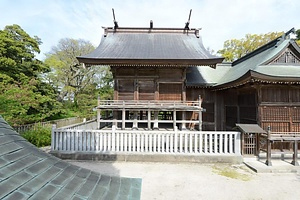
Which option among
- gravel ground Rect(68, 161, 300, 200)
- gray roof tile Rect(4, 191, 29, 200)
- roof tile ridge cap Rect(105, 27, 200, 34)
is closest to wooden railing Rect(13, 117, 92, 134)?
gravel ground Rect(68, 161, 300, 200)

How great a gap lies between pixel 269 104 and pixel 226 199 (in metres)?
5.60

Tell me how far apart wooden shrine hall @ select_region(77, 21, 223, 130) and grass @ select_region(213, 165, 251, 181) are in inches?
153

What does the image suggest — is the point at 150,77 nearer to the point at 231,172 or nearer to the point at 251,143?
the point at 251,143

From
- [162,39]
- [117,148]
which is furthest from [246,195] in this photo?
[162,39]

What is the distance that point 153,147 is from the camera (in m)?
6.57

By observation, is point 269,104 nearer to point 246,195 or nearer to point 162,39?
point 246,195

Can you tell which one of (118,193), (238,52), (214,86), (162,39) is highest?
Result: (238,52)

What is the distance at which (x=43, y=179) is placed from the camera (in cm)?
123

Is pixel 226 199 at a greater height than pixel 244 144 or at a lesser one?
lesser

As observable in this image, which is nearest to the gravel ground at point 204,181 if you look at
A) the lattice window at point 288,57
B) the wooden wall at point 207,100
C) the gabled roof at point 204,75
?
the wooden wall at point 207,100

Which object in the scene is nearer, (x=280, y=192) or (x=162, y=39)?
(x=280, y=192)

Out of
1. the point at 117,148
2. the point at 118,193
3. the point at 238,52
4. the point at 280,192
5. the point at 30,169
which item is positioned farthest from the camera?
the point at 238,52

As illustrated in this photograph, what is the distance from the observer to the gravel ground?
4051 millimetres

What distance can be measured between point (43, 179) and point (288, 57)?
1137 cm
